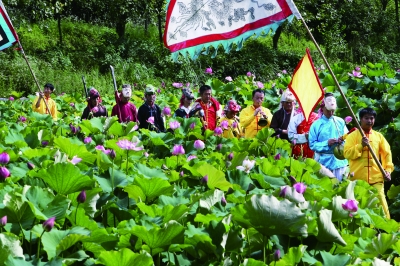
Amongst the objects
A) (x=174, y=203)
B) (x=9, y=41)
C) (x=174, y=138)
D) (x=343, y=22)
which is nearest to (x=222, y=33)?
(x=174, y=138)

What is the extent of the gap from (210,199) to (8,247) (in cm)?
85

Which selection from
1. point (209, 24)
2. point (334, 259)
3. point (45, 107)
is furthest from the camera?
point (45, 107)

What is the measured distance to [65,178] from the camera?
230 centimetres

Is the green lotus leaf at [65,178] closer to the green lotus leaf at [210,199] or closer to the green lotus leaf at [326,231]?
the green lotus leaf at [210,199]

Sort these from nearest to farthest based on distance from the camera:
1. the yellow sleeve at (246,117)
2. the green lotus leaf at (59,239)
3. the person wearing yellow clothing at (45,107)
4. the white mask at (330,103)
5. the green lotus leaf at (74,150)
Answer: the green lotus leaf at (59,239)
the green lotus leaf at (74,150)
the white mask at (330,103)
the yellow sleeve at (246,117)
the person wearing yellow clothing at (45,107)

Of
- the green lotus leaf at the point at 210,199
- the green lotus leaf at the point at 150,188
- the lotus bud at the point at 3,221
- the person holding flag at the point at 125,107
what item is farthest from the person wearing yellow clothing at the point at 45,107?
the lotus bud at the point at 3,221

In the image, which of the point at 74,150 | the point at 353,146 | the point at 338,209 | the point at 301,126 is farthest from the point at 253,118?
the point at 338,209

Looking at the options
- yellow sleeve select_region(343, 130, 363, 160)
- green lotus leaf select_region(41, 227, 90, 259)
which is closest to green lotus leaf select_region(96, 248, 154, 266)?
green lotus leaf select_region(41, 227, 90, 259)

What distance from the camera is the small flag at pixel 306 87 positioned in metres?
4.70

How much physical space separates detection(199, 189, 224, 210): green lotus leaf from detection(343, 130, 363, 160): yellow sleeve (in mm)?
3066

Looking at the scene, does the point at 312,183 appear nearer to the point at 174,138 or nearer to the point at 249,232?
the point at 249,232

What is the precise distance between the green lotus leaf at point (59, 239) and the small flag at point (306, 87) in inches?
122

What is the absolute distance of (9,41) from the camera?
23.1ft

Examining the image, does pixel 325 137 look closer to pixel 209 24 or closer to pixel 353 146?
pixel 353 146
